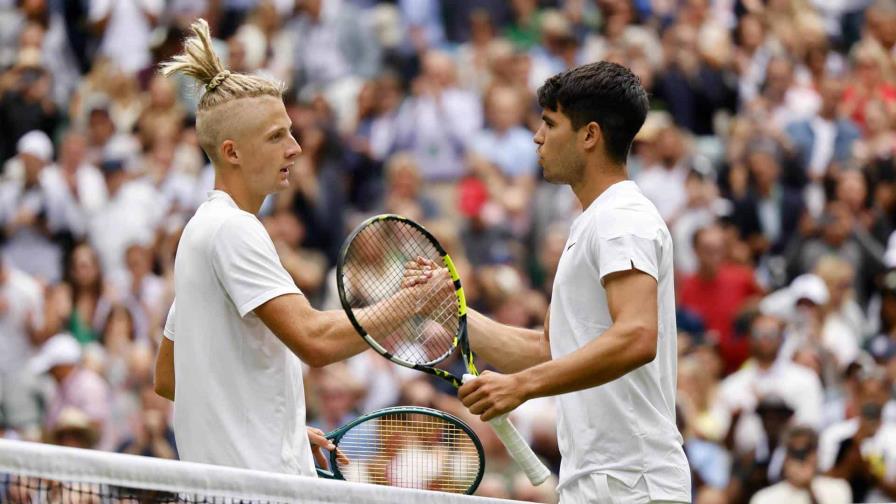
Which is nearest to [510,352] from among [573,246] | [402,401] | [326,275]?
[573,246]

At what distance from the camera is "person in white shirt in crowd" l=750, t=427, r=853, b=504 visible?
10.3m

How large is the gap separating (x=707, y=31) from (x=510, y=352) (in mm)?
10343

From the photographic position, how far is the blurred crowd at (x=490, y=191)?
11.2 metres

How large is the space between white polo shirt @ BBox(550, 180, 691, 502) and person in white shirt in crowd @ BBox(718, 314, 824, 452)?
5948 mm

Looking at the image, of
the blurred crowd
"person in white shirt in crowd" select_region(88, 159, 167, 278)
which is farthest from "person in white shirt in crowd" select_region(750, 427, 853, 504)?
"person in white shirt in crowd" select_region(88, 159, 167, 278)

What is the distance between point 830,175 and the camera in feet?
45.7

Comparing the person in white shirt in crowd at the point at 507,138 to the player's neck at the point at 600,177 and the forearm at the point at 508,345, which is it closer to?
the forearm at the point at 508,345

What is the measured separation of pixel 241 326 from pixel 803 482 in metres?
5.86

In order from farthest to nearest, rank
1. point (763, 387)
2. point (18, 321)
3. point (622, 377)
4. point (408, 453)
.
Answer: point (18, 321) < point (763, 387) < point (408, 453) < point (622, 377)

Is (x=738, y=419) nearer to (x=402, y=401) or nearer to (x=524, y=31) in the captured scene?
(x=402, y=401)

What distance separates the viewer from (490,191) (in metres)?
13.6

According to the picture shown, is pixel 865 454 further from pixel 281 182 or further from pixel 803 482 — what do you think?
pixel 281 182

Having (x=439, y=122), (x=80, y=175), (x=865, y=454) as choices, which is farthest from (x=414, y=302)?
(x=439, y=122)

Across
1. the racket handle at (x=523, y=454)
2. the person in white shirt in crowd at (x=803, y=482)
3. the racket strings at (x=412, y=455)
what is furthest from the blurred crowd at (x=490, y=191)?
the racket handle at (x=523, y=454)
